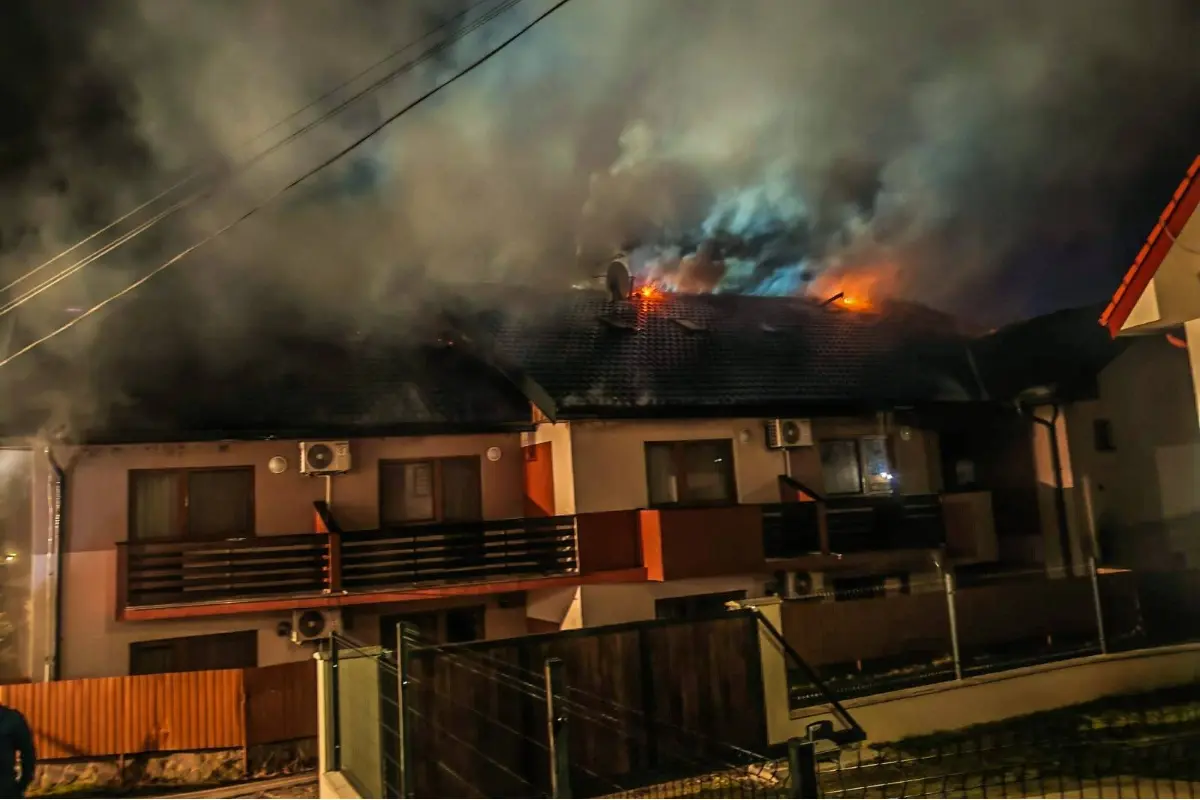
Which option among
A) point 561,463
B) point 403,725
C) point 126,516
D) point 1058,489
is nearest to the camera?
point 403,725

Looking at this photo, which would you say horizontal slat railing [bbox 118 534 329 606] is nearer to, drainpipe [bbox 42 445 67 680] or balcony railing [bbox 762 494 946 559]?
drainpipe [bbox 42 445 67 680]

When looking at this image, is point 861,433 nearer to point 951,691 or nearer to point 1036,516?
point 1036,516

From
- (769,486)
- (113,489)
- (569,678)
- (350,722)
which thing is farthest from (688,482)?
(113,489)

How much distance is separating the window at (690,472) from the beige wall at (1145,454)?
6.95m

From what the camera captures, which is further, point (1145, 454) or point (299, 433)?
point (1145, 454)

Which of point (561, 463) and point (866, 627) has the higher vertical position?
point (561, 463)

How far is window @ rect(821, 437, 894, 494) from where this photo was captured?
13.6 metres

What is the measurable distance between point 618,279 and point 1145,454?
33.3 ft

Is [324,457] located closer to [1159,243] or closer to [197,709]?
[197,709]

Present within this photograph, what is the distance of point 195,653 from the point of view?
1041 centimetres

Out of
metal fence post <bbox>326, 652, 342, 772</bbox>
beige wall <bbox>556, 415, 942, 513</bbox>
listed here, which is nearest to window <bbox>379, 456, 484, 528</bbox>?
beige wall <bbox>556, 415, 942, 513</bbox>

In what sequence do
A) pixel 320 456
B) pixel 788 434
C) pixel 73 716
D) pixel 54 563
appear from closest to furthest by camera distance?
1. pixel 73 716
2. pixel 54 563
3. pixel 320 456
4. pixel 788 434

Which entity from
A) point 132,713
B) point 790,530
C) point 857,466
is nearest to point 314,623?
point 132,713

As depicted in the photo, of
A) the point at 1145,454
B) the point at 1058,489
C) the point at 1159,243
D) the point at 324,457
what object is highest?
the point at 1159,243
